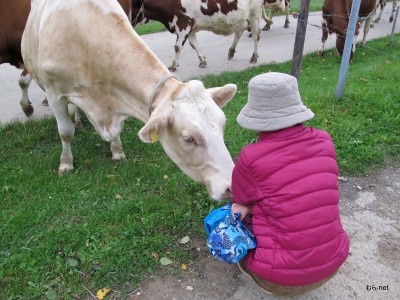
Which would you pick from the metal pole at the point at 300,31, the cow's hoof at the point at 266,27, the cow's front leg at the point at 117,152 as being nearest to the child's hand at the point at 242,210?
the cow's front leg at the point at 117,152

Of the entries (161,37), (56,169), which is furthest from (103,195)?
(161,37)

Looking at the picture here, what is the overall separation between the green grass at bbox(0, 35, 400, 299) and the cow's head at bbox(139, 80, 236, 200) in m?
0.72

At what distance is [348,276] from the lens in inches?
105

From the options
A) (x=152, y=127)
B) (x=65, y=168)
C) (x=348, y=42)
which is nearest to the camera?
(x=152, y=127)

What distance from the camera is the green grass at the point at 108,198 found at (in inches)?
107

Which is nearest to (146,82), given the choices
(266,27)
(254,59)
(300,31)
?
(300,31)

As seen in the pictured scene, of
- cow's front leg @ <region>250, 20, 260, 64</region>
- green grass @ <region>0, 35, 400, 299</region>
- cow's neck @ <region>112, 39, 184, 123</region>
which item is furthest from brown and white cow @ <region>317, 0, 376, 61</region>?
cow's neck @ <region>112, 39, 184, 123</region>

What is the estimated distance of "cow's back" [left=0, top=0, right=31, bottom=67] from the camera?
15.7ft

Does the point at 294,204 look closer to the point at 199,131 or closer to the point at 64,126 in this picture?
the point at 199,131

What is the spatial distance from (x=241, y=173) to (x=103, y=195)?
6.12 feet

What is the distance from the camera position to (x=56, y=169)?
4117mm

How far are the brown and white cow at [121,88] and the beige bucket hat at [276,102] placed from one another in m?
0.48

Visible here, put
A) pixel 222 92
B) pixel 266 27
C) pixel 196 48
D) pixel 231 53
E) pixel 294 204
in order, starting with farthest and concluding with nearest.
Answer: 1. pixel 266 27
2. pixel 231 53
3. pixel 196 48
4. pixel 222 92
5. pixel 294 204

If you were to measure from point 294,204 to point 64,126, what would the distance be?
275cm
